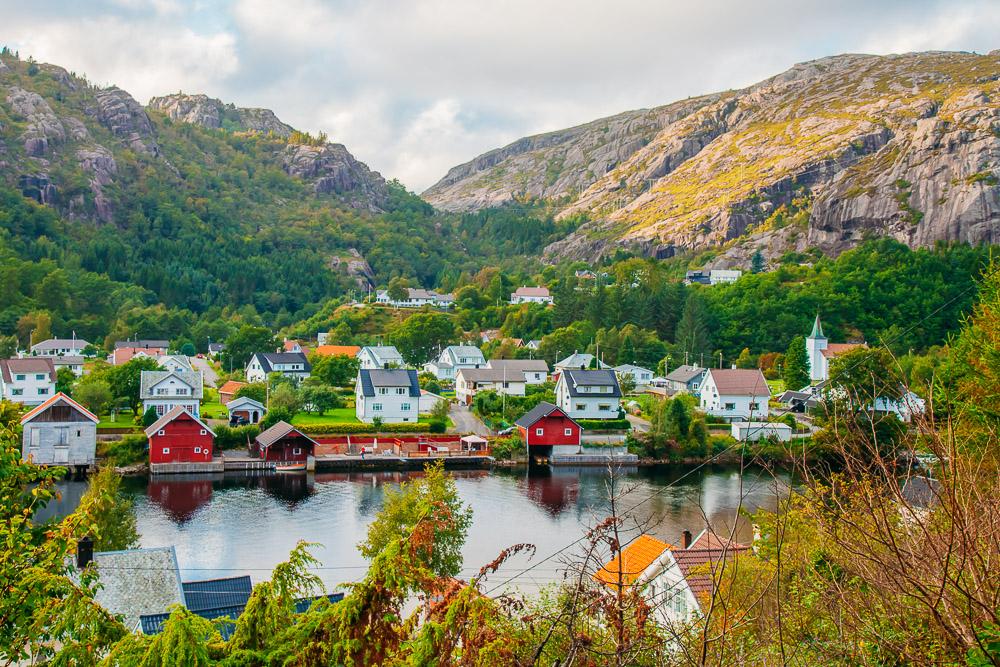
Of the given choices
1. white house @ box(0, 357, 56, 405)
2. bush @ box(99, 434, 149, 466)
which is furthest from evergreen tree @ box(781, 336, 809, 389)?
white house @ box(0, 357, 56, 405)

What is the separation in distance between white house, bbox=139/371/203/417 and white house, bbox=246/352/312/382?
12135 mm

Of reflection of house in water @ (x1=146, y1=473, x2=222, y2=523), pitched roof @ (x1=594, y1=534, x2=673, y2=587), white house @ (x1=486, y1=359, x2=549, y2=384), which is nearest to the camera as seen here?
pitched roof @ (x1=594, y1=534, x2=673, y2=587)

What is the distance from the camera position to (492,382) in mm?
46750

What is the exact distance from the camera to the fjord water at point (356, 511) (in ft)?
64.3

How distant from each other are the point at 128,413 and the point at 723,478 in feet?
87.5

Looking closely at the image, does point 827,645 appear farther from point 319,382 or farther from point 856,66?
point 856,66

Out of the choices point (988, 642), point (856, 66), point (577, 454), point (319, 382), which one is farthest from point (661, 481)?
point (856, 66)

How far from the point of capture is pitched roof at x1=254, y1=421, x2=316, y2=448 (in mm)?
31000

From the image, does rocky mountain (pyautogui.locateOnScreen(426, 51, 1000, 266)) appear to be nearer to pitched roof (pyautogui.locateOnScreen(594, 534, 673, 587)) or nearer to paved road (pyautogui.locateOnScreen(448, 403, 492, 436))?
paved road (pyautogui.locateOnScreen(448, 403, 492, 436))

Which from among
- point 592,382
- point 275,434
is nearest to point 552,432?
point 592,382

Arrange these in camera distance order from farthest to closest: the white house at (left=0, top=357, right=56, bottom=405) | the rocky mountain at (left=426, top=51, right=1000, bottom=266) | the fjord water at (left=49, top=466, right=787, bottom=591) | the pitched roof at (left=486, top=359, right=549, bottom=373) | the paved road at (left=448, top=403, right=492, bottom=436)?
the rocky mountain at (left=426, top=51, right=1000, bottom=266)
the pitched roof at (left=486, top=359, right=549, bottom=373)
the paved road at (left=448, top=403, right=492, bottom=436)
the white house at (left=0, top=357, right=56, bottom=405)
the fjord water at (left=49, top=466, right=787, bottom=591)

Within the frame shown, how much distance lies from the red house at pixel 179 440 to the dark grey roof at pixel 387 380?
8279 millimetres

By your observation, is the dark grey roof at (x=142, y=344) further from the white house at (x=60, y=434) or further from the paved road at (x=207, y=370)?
the white house at (x=60, y=434)

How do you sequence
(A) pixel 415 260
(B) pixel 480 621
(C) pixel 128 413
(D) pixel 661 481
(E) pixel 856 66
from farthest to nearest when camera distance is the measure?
(E) pixel 856 66, (A) pixel 415 260, (C) pixel 128 413, (D) pixel 661 481, (B) pixel 480 621
